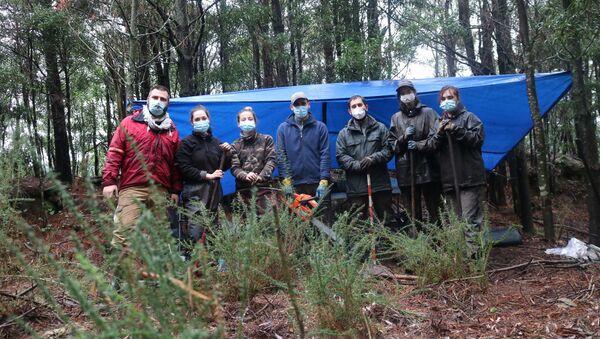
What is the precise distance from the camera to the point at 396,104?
5180mm

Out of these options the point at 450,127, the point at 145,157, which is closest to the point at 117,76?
the point at 145,157

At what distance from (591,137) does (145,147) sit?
3.85 metres

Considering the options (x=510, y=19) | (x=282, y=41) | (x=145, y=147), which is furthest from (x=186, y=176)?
(x=510, y=19)

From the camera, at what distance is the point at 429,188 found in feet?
13.5

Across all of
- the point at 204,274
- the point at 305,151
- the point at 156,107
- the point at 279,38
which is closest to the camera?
the point at 204,274

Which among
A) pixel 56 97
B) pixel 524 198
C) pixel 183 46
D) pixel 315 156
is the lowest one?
pixel 524 198

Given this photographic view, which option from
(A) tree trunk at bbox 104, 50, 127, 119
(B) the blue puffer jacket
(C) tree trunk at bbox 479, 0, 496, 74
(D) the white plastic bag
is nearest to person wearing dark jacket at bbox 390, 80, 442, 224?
(B) the blue puffer jacket

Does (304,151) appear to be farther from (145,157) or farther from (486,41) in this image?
(486,41)

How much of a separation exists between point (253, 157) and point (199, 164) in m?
0.45

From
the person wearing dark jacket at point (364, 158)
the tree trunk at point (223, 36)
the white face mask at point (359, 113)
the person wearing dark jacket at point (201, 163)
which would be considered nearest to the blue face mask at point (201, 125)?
the person wearing dark jacket at point (201, 163)

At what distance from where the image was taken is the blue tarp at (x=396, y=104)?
190 inches

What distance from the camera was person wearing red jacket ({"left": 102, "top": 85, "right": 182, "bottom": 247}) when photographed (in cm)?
329

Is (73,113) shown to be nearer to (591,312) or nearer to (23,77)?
(23,77)

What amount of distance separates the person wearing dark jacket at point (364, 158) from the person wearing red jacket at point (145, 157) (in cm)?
139
